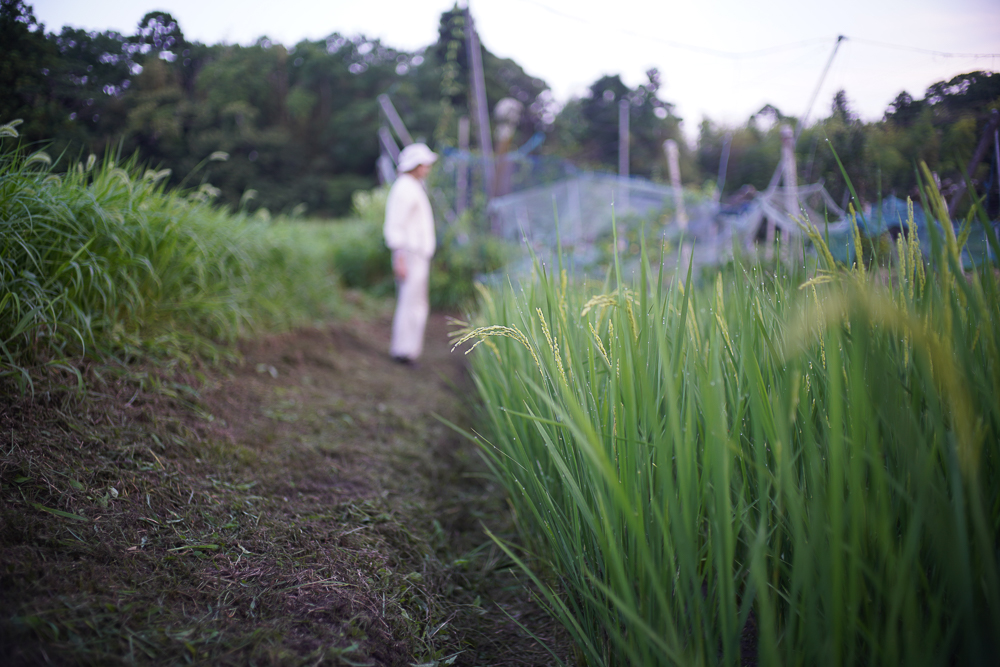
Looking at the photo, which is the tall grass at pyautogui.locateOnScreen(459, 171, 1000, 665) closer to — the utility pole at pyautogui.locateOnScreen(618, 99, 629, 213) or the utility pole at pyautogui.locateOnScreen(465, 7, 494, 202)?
the utility pole at pyautogui.locateOnScreen(618, 99, 629, 213)

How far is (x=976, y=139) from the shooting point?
165 centimetres

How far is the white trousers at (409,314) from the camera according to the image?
372 centimetres

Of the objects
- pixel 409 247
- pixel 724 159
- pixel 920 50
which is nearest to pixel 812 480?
pixel 920 50

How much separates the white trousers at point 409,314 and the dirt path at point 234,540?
1.58 metres

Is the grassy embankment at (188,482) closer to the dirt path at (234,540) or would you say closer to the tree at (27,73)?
the dirt path at (234,540)

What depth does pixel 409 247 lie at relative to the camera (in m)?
3.86

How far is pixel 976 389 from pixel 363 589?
127cm

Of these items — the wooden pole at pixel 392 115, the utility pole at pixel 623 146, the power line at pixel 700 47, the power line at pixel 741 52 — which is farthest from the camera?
the wooden pole at pixel 392 115

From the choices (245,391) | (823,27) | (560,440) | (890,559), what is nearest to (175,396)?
(245,391)

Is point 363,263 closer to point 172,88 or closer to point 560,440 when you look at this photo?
point 172,88

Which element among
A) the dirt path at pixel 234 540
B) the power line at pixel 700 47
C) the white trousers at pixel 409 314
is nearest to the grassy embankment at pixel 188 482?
the dirt path at pixel 234 540

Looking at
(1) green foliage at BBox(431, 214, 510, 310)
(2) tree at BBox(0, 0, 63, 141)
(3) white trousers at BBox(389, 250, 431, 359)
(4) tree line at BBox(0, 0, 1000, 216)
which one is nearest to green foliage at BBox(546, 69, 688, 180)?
(4) tree line at BBox(0, 0, 1000, 216)

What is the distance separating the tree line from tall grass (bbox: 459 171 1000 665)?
464 mm

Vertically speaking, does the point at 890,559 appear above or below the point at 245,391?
above
